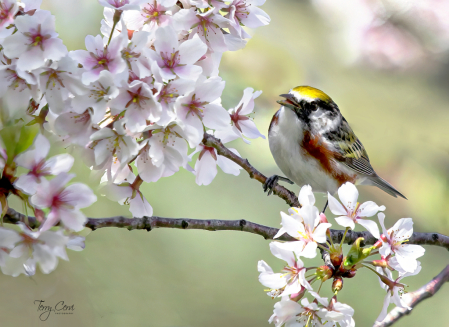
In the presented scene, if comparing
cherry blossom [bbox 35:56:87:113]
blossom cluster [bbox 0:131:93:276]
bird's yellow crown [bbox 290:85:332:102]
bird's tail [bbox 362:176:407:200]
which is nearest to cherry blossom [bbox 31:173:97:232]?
blossom cluster [bbox 0:131:93:276]

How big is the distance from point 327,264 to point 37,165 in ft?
1.54

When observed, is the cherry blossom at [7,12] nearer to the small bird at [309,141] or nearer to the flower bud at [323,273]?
the flower bud at [323,273]

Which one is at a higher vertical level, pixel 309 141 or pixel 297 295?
pixel 297 295

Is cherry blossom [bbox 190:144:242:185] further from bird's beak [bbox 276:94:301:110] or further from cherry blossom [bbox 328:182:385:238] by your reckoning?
bird's beak [bbox 276:94:301:110]

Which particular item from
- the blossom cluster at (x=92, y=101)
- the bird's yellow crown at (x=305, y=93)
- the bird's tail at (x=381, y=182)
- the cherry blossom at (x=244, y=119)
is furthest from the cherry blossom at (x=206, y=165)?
the bird's tail at (x=381, y=182)

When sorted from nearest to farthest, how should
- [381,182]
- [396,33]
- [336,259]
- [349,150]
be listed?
[336,259]
[349,150]
[381,182]
[396,33]

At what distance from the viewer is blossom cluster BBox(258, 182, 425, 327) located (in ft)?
1.90

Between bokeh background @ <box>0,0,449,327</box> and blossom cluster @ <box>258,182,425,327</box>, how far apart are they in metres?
0.81

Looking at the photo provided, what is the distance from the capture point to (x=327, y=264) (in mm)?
677

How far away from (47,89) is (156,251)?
4.18ft

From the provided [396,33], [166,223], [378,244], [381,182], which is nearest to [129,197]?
[166,223]

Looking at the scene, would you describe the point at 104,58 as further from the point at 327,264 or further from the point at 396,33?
the point at 396,33

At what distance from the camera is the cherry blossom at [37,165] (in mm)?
456
